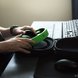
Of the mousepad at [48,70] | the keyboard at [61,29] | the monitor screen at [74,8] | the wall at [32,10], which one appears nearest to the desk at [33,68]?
the mousepad at [48,70]

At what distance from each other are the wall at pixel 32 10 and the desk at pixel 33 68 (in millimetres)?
1190

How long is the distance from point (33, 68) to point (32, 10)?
1.32 meters

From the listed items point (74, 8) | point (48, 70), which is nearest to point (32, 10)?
point (74, 8)

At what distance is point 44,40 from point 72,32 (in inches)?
9.9

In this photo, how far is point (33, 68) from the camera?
0.81 metres

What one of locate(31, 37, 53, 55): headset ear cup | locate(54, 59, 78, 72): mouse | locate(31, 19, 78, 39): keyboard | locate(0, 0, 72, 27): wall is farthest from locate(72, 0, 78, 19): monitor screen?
locate(54, 59, 78, 72): mouse

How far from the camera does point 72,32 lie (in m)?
1.17

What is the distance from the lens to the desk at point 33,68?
0.74 m

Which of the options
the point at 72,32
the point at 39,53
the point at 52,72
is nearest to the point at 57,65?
the point at 52,72

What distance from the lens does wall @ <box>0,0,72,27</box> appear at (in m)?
2.01

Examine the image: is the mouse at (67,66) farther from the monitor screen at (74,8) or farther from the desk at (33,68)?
the monitor screen at (74,8)

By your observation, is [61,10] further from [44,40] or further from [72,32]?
[44,40]

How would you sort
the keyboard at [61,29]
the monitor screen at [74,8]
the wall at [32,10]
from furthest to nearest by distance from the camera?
the wall at [32,10] < the monitor screen at [74,8] < the keyboard at [61,29]

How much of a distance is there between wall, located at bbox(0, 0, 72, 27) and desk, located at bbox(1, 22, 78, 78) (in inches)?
46.9
